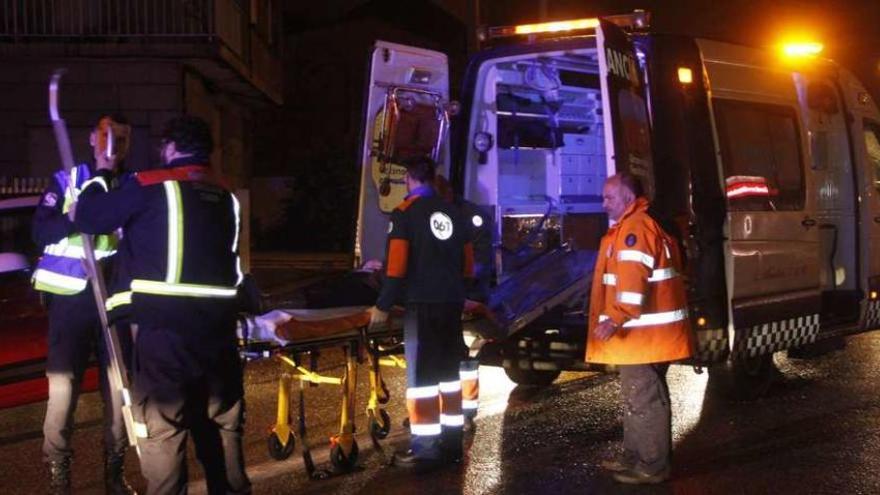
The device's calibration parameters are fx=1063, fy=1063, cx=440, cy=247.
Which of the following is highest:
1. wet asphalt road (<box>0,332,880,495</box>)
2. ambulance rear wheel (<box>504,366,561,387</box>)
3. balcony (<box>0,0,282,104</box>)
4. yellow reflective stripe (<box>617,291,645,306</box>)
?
balcony (<box>0,0,282,104</box>)

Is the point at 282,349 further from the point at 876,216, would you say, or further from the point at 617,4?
the point at 617,4

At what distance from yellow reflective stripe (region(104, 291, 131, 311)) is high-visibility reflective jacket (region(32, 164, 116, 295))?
401 mm

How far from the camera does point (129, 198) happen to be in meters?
3.98

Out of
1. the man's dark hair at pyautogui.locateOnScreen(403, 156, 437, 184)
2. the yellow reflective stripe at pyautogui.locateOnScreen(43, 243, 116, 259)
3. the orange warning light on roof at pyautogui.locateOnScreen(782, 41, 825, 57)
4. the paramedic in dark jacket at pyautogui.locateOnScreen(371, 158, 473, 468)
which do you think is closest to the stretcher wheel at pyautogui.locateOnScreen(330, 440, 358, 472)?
the paramedic in dark jacket at pyautogui.locateOnScreen(371, 158, 473, 468)

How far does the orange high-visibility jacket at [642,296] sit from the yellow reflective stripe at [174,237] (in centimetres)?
225

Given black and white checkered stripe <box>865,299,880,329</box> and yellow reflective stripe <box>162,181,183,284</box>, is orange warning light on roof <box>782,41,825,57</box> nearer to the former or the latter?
black and white checkered stripe <box>865,299,880,329</box>

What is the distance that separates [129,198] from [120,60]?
12168mm

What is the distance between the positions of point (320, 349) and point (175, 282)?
5.98 feet

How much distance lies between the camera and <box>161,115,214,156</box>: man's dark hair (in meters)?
4.17

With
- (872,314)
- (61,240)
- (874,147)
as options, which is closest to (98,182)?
(61,240)

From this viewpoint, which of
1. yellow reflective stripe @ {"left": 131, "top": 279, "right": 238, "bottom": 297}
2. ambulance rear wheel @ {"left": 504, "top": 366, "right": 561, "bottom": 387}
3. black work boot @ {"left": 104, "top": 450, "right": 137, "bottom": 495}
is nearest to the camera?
yellow reflective stripe @ {"left": 131, "top": 279, "right": 238, "bottom": 297}

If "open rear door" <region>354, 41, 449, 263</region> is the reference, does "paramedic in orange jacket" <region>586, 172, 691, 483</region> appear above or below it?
below

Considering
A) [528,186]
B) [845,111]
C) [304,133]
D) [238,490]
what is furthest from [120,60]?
[304,133]

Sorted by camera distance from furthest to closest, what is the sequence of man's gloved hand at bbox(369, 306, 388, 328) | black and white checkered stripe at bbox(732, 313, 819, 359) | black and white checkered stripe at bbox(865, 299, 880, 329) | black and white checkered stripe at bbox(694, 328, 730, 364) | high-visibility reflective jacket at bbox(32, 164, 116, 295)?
black and white checkered stripe at bbox(865, 299, 880, 329), black and white checkered stripe at bbox(732, 313, 819, 359), black and white checkered stripe at bbox(694, 328, 730, 364), man's gloved hand at bbox(369, 306, 388, 328), high-visibility reflective jacket at bbox(32, 164, 116, 295)
